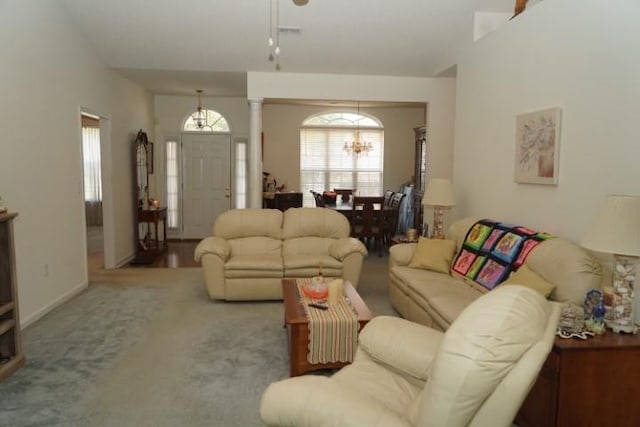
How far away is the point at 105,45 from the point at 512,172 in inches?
186

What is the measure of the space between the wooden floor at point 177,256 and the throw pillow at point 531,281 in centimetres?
456

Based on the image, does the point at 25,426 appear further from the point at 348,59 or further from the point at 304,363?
the point at 348,59

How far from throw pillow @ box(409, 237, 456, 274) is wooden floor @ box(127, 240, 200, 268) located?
3.41 m

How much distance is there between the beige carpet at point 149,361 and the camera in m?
2.65

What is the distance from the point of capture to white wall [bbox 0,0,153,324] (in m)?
3.90

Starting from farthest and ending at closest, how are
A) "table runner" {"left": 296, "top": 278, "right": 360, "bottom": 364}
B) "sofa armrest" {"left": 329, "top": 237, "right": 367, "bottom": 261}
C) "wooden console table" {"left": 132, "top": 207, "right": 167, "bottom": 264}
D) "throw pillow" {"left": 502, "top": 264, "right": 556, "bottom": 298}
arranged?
"wooden console table" {"left": 132, "top": 207, "right": 167, "bottom": 264}, "sofa armrest" {"left": 329, "top": 237, "right": 367, "bottom": 261}, "table runner" {"left": 296, "top": 278, "right": 360, "bottom": 364}, "throw pillow" {"left": 502, "top": 264, "right": 556, "bottom": 298}

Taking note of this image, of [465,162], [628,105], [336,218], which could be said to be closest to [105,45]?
[336,218]

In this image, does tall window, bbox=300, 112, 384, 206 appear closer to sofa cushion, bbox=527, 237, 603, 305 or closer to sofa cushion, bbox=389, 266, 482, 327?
sofa cushion, bbox=389, 266, 482, 327

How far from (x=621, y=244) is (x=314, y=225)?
10.9 feet

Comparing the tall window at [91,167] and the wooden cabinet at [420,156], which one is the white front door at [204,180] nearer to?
the tall window at [91,167]

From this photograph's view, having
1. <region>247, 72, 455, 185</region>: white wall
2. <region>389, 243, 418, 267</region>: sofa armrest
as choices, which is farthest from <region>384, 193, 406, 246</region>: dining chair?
<region>389, 243, 418, 267</region>: sofa armrest

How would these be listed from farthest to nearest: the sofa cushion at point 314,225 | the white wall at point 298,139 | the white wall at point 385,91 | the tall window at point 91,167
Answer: the tall window at point 91,167 → the white wall at point 298,139 → the white wall at point 385,91 → the sofa cushion at point 314,225

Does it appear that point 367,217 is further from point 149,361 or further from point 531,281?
point 149,361

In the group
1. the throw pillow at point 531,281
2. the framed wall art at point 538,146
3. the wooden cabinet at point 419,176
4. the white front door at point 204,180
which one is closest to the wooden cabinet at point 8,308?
the throw pillow at point 531,281
